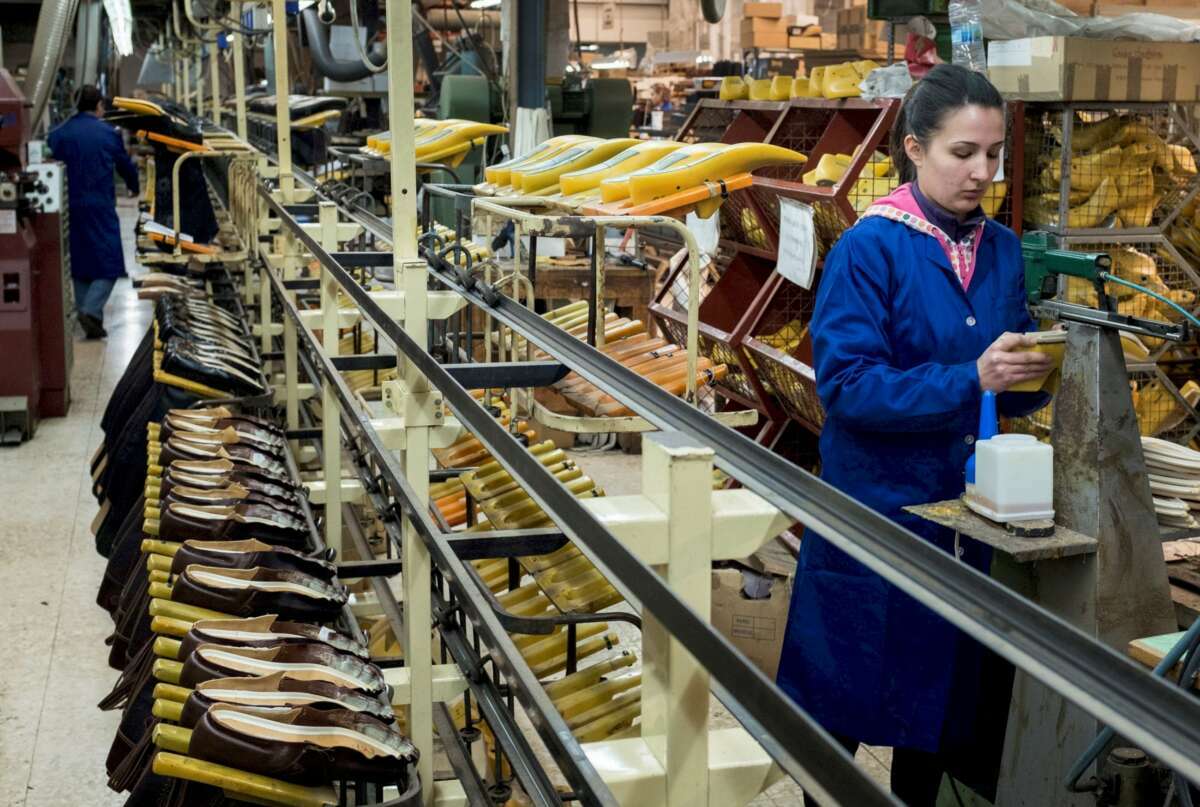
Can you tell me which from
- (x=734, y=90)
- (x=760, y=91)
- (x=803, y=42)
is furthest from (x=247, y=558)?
(x=803, y=42)

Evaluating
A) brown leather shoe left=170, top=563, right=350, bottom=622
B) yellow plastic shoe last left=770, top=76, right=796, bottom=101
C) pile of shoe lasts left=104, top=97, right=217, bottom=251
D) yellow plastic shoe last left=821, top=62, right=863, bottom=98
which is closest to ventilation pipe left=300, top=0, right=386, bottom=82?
pile of shoe lasts left=104, top=97, right=217, bottom=251

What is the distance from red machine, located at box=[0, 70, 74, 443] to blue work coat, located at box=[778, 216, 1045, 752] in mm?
5252

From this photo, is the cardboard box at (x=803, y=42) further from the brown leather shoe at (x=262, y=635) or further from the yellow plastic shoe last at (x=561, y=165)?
the brown leather shoe at (x=262, y=635)

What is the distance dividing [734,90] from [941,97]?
10.2 feet

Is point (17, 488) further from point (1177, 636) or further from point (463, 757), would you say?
point (1177, 636)

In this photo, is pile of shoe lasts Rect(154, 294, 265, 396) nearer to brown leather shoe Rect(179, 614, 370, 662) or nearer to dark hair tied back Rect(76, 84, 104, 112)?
brown leather shoe Rect(179, 614, 370, 662)

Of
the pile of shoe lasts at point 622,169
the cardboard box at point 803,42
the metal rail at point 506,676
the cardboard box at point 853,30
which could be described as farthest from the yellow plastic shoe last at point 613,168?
the cardboard box at point 803,42

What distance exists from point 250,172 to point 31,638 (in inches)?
102

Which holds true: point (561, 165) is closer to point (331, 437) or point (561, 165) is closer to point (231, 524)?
point (331, 437)

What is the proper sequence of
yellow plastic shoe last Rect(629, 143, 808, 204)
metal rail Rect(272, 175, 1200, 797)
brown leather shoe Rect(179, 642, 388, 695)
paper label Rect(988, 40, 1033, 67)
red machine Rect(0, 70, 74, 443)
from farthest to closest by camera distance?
1. red machine Rect(0, 70, 74, 443)
2. paper label Rect(988, 40, 1033, 67)
3. yellow plastic shoe last Rect(629, 143, 808, 204)
4. brown leather shoe Rect(179, 642, 388, 695)
5. metal rail Rect(272, 175, 1200, 797)

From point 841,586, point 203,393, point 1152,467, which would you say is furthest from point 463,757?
point 203,393

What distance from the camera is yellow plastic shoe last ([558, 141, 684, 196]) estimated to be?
3.34m

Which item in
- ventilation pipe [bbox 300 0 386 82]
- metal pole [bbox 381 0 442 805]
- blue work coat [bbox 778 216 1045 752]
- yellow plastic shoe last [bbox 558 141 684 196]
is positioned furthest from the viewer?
ventilation pipe [bbox 300 0 386 82]

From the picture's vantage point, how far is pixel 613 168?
11.0ft
